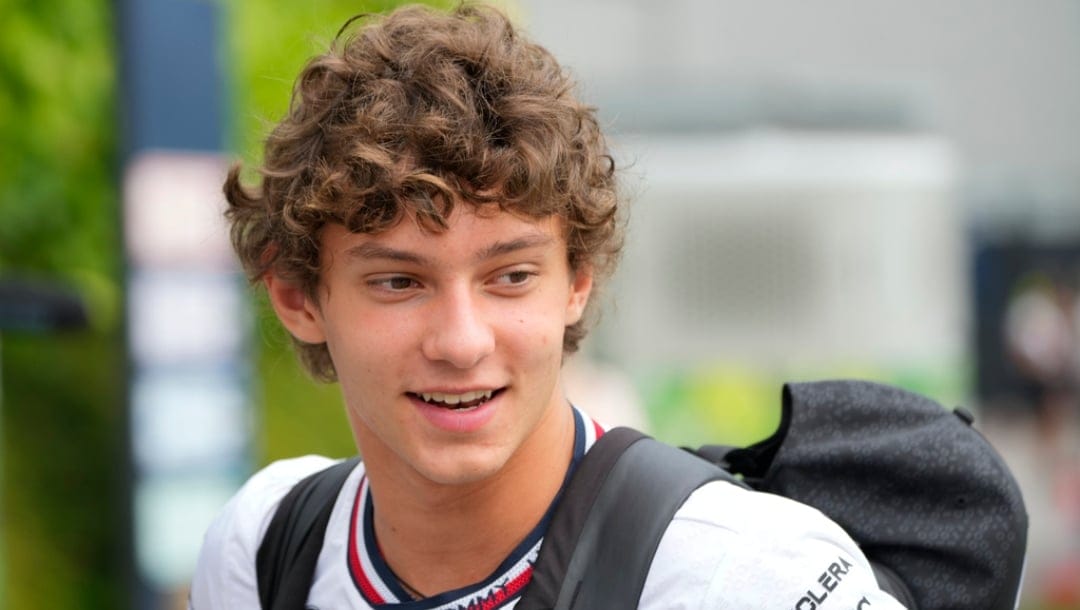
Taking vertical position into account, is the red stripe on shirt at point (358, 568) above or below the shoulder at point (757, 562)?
below

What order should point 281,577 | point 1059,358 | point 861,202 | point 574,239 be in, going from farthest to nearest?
1. point 1059,358
2. point 861,202
3. point 281,577
4. point 574,239

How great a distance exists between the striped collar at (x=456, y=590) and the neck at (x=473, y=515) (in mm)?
17

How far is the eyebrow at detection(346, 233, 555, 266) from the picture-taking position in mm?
2207

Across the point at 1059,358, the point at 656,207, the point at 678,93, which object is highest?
the point at 678,93

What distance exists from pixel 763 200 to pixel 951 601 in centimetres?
669

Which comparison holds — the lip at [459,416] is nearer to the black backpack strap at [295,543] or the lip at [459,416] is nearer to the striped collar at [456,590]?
the striped collar at [456,590]

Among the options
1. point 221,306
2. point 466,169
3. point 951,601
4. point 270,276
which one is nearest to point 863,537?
point 951,601

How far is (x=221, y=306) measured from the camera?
566cm

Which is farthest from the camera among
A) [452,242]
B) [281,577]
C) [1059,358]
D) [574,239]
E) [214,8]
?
[1059,358]

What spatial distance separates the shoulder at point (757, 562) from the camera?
6.80 feet

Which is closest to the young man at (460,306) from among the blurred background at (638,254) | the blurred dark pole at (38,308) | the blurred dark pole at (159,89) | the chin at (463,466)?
the chin at (463,466)

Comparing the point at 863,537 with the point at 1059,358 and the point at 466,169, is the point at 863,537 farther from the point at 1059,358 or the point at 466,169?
the point at 1059,358

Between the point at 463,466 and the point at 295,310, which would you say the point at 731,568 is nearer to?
the point at 463,466

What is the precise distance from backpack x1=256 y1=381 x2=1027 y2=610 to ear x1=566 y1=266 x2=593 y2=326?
215mm
